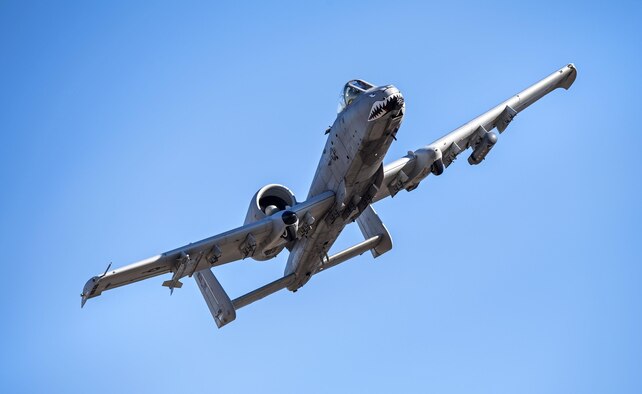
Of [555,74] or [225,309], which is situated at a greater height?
[555,74]

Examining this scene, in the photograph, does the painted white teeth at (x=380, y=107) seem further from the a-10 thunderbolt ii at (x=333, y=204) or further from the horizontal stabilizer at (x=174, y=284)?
the horizontal stabilizer at (x=174, y=284)

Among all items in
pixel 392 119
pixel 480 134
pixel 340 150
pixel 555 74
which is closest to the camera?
pixel 392 119

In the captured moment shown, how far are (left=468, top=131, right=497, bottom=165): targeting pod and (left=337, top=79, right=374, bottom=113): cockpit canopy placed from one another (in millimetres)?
6825

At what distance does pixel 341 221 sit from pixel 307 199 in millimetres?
1663

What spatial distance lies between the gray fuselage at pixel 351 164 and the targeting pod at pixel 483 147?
561cm

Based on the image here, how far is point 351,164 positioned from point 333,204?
6.91 feet

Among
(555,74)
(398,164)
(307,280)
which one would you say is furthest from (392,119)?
(555,74)

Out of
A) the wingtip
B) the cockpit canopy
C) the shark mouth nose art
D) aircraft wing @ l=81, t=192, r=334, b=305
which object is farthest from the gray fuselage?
the wingtip

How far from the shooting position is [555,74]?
36531mm

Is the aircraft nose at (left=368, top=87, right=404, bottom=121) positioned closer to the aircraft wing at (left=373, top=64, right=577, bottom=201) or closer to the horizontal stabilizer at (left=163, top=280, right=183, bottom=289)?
the aircraft wing at (left=373, top=64, right=577, bottom=201)

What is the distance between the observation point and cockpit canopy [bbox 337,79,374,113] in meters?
28.8

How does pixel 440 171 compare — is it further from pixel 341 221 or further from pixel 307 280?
pixel 307 280

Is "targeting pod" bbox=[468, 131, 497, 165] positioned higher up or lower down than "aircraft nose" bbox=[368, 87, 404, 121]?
lower down

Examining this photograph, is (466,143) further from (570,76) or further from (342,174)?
(570,76)
